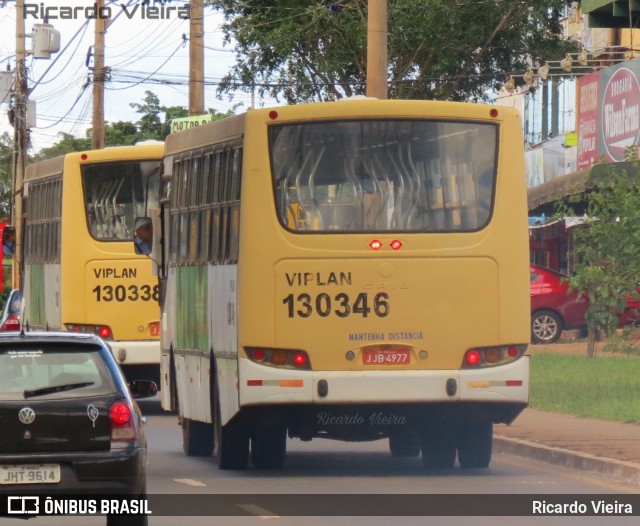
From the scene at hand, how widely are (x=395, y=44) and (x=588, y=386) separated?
592 inches

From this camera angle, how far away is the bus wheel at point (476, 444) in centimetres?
1653

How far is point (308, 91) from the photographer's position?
4078cm

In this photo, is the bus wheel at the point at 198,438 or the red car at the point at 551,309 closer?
the bus wheel at the point at 198,438

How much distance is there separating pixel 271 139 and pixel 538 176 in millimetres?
41864

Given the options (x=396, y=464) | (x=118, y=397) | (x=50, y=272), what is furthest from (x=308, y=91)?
(x=118, y=397)

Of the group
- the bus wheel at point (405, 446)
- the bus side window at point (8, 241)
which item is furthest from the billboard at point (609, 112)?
the bus wheel at point (405, 446)

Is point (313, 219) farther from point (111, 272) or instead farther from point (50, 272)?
point (50, 272)

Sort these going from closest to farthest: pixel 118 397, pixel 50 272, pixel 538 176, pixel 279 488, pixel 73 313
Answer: pixel 118 397, pixel 279 488, pixel 73 313, pixel 50 272, pixel 538 176

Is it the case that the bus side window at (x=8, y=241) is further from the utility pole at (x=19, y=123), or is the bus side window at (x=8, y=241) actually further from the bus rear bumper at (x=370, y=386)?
the bus rear bumper at (x=370, y=386)

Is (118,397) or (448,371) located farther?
(448,371)

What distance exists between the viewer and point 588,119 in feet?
141

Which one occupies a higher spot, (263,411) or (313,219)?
(313,219)

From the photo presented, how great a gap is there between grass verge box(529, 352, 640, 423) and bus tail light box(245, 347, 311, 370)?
561 centimetres

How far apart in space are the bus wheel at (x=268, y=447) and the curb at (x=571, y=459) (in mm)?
2690
